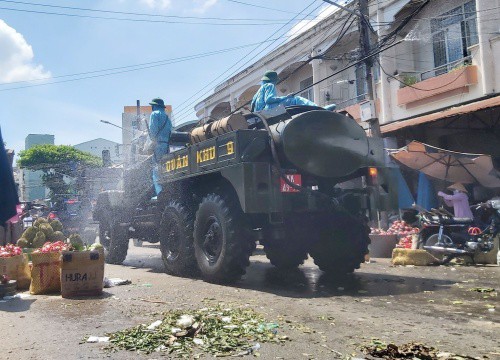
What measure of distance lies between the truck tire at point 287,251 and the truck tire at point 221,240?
1.20 meters

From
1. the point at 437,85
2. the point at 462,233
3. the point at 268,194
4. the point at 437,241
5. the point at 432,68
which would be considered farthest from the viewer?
the point at 432,68

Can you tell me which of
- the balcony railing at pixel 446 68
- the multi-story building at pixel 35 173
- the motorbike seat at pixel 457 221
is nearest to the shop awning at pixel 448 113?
the balcony railing at pixel 446 68

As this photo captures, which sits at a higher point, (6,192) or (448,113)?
(448,113)

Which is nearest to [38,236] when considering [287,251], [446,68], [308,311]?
[287,251]

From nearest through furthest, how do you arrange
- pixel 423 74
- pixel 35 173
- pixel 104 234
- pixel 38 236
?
pixel 38 236
pixel 104 234
pixel 423 74
pixel 35 173

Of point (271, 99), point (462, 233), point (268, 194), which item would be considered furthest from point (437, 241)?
point (268, 194)

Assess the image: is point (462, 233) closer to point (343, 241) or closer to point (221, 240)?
point (343, 241)

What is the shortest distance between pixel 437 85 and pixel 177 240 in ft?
32.4

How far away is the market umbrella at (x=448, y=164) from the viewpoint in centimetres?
1194

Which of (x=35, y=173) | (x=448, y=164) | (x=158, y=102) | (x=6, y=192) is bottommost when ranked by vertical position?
(x=6, y=192)

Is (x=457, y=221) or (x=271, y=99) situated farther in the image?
(x=457, y=221)

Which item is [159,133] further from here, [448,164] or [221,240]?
[448,164]

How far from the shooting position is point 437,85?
14398 mm

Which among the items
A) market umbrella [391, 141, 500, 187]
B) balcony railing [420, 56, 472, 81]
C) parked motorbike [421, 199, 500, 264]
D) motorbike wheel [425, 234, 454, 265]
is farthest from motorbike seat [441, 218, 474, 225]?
balcony railing [420, 56, 472, 81]
